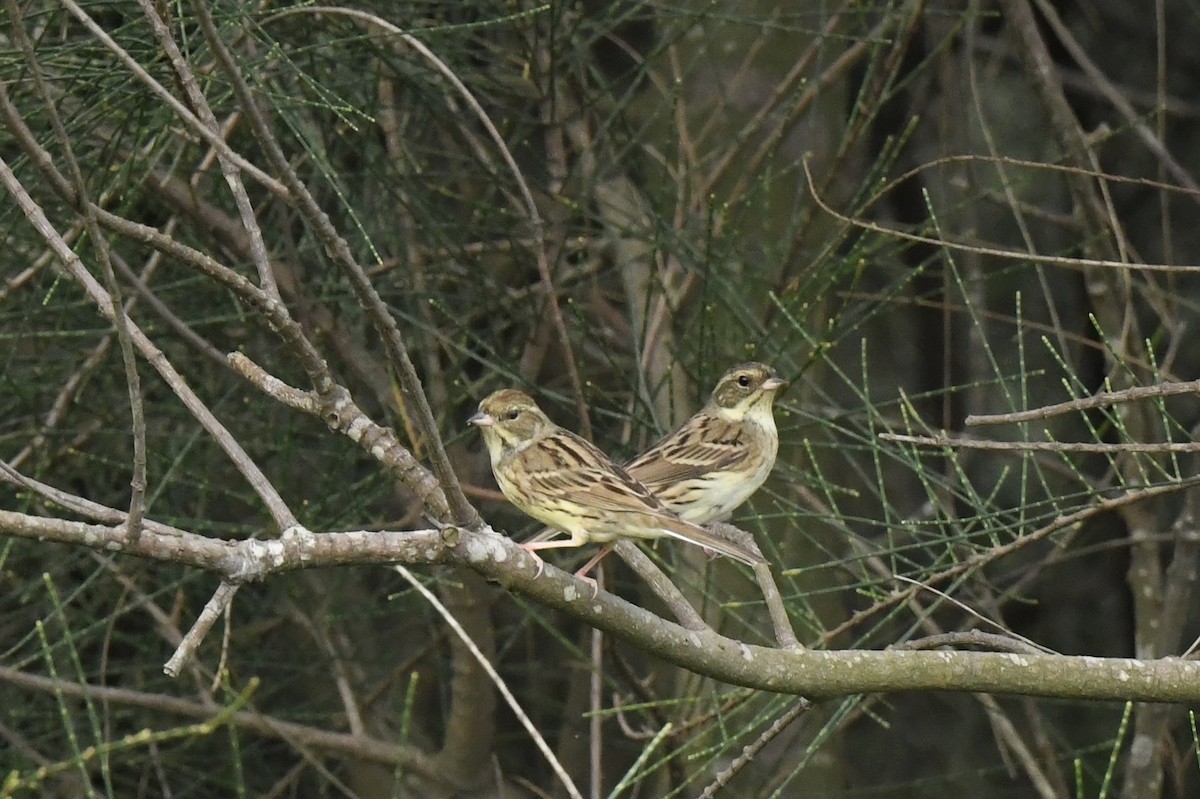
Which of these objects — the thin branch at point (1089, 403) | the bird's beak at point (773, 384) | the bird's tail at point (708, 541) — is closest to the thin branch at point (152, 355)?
the thin branch at point (1089, 403)

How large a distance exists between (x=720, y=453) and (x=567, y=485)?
1112mm

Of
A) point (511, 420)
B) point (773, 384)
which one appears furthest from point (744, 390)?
point (511, 420)

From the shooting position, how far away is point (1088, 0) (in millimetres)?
7973

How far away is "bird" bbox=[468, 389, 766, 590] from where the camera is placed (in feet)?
12.8

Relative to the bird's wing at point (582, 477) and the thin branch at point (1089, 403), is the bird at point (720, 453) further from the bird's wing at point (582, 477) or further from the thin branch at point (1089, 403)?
the thin branch at point (1089, 403)

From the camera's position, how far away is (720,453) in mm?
5039

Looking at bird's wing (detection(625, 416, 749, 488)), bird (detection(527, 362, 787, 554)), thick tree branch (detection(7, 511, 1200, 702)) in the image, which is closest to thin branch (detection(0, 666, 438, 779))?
bird (detection(527, 362, 787, 554))

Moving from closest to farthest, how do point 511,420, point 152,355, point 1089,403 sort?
point 1089,403
point 152,355
point 511,420

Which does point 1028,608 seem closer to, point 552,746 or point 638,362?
point 552,746

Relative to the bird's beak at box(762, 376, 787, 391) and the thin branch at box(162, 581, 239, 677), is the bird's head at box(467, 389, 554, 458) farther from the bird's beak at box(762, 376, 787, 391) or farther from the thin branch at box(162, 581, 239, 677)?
the thin branch at box(162, 581, 239, 677)

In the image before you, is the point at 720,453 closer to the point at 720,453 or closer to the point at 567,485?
the point at 720,453

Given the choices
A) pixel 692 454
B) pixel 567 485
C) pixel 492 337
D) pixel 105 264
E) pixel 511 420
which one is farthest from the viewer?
pixel 492 337

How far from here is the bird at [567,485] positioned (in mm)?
3889

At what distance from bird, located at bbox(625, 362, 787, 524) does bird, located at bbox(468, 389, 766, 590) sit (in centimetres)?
61
